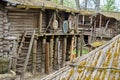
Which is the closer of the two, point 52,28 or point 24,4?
A: point 24,4

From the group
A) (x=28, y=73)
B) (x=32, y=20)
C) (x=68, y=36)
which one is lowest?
(x=28, y=73)

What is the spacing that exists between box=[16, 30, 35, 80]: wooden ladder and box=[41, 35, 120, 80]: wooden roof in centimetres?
1130

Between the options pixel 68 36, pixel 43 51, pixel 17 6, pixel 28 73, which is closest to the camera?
pixel 17 6

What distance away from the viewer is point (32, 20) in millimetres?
19281

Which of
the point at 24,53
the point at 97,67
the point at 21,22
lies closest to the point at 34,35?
the point at 21,22

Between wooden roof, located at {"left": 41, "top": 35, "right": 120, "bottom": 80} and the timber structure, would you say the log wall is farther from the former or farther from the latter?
wooden roof, located at {"left": 41, "top": 35, "right": 120, "bottom": 80}

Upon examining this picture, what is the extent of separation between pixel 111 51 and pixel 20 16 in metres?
13.3

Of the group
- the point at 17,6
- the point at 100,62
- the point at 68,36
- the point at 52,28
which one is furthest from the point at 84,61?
Result: the point at 68,36

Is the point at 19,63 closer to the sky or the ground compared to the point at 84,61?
closer to the ground

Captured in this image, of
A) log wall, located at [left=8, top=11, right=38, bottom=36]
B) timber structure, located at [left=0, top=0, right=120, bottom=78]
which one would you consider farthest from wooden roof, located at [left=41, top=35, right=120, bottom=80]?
log wall, located at [left=8, top=11, right=38, bottom=36]

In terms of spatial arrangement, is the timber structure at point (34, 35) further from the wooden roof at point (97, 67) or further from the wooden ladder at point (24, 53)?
the wooden roof at point (97, 67)

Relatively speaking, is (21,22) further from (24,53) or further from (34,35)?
(24,53)

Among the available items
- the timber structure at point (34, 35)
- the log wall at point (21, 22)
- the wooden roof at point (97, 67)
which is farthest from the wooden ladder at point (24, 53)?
the wooden roof at point (97, 67)

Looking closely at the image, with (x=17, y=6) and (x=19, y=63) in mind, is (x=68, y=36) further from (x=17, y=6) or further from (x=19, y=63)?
(x=17, y=6)
